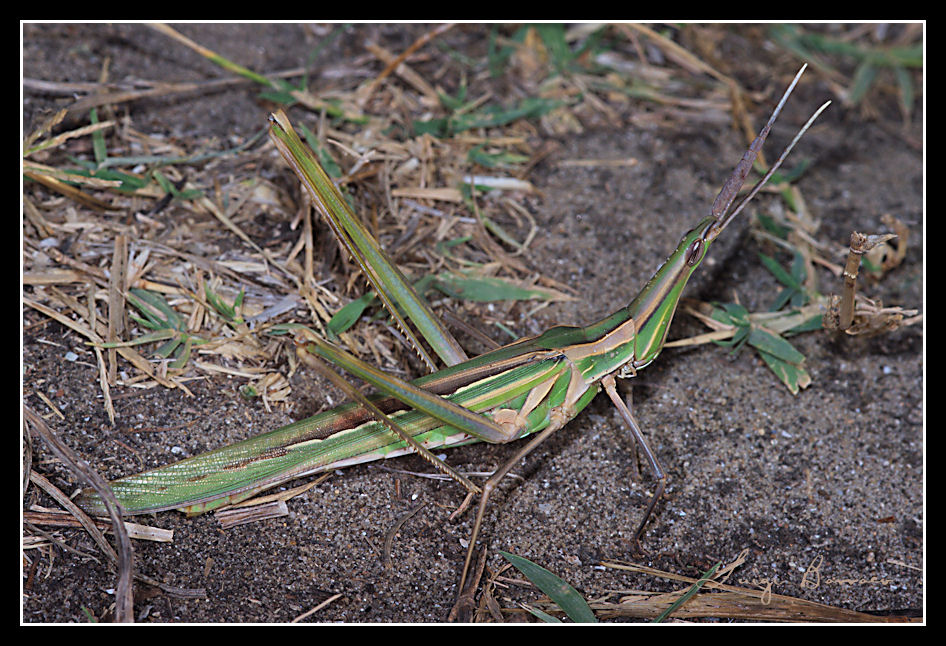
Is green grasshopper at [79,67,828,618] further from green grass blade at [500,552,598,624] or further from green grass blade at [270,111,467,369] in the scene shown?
green grass blade at [500,552,598,624]

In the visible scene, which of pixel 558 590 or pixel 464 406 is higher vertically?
pixel 464 406

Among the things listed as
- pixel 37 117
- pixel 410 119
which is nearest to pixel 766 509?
pixel 410 119

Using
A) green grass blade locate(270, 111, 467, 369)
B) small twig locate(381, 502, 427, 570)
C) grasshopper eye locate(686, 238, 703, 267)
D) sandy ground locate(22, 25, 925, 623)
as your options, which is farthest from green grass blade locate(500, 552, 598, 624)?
grasshopper eye locate(686, 238, 703, 267)

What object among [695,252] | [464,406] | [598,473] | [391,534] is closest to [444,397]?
[464,406]

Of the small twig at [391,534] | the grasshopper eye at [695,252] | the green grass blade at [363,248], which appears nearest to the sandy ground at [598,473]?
the small twig at [391,534]

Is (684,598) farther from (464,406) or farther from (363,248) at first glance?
(363,248)

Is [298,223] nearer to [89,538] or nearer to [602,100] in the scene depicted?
[89,538]

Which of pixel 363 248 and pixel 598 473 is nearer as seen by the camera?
pixel 363 248

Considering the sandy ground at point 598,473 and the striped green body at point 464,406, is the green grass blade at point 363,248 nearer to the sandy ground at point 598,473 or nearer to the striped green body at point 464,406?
the striped green body at point 464,406
